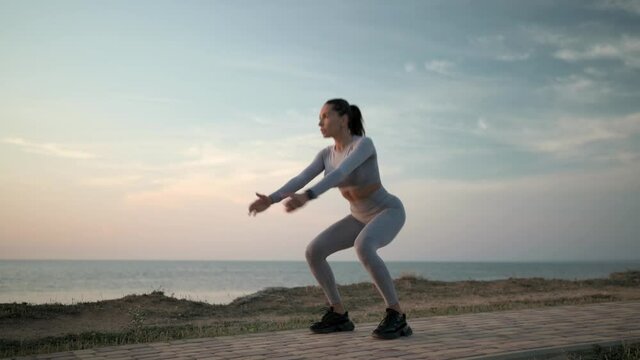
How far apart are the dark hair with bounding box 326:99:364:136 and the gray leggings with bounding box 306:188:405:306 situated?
2.13 ft

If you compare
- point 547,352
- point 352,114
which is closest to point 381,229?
point 352,114

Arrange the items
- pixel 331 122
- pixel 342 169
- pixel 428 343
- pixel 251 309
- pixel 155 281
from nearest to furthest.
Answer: pixel 428 343 → pixel 342 169 → pixel 331 122 → pixel 251 309 → pixel 155 281

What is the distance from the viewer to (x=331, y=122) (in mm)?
5504

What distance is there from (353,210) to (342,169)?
76cm

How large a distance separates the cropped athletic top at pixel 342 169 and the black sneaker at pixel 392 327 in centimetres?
125

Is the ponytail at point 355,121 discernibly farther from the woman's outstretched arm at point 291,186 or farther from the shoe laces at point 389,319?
the shoe laces at point 389,319

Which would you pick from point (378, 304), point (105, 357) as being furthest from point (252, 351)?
point (378, 304)

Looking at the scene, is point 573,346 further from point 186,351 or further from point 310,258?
point 186,351

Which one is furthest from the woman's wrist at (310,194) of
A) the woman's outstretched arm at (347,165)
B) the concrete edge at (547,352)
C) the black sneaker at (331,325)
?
the concrete edge at (547,352)

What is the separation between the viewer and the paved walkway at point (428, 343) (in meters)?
4.38

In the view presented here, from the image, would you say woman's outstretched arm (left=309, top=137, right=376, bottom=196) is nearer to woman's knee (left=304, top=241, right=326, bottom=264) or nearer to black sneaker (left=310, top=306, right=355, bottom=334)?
woman's knee (left=304, top=241, right=326, bottom=264)

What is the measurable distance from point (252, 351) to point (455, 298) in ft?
28.6

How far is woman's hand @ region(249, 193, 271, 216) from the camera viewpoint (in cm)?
509

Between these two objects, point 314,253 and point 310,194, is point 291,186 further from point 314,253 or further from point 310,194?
point 310,194
